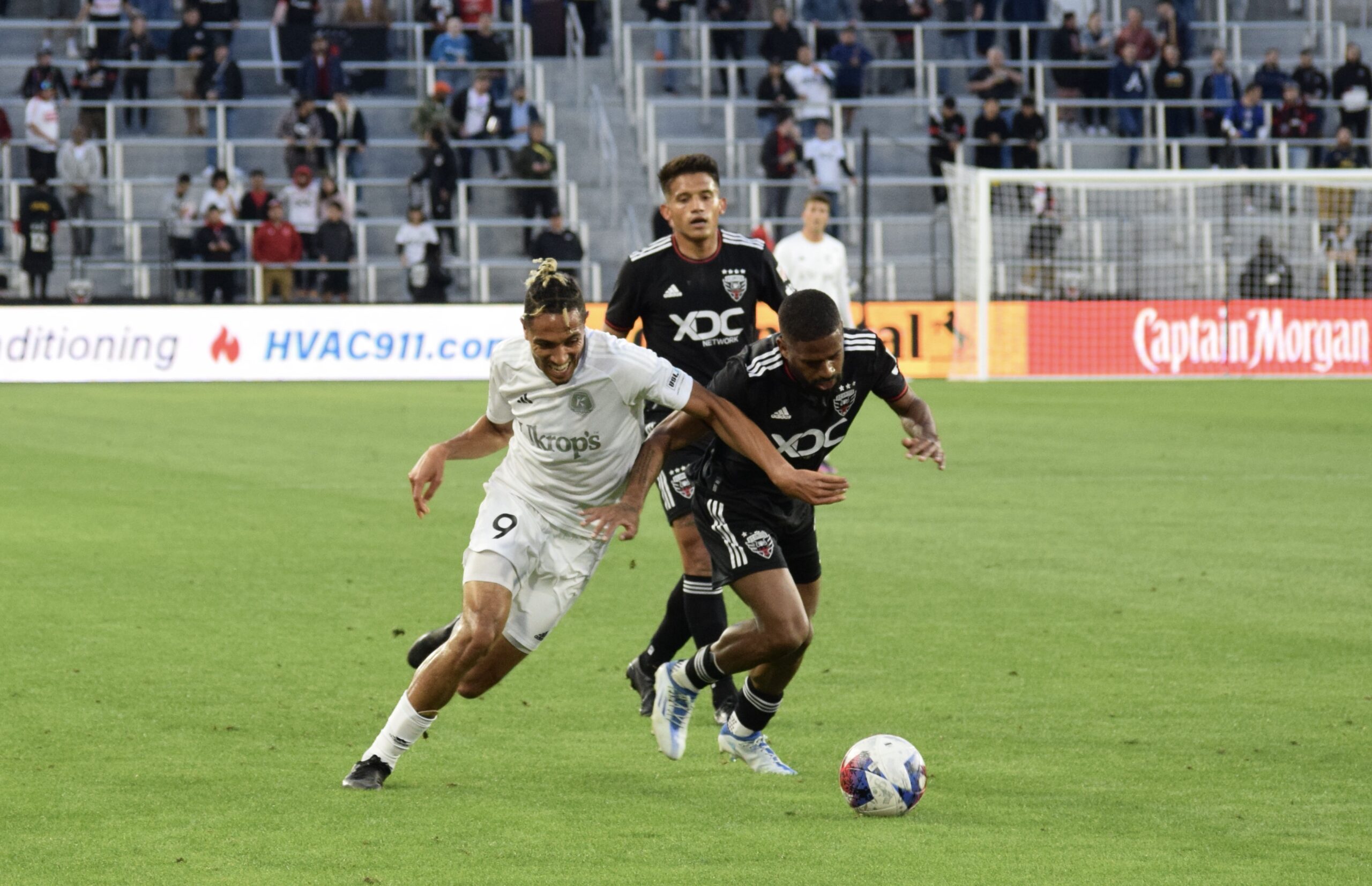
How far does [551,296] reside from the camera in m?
5.72

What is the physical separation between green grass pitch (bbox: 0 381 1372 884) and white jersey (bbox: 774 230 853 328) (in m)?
3.03

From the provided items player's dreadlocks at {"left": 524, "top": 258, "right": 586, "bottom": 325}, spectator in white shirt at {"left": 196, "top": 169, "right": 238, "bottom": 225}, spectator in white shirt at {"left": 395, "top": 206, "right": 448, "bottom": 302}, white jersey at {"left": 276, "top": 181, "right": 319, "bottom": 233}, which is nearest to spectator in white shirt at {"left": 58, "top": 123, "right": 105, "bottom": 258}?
spectator in white shirt at {"left": 196, "top": 169, "right": 238, "bottom": 225}

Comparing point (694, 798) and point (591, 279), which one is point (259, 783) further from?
point (591, 279)

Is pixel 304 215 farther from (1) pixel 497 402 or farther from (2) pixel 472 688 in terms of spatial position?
(2) pixel 472 688

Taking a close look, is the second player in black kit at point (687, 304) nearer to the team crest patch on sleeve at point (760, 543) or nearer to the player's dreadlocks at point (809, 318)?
the team crest patch on sleeve at point (760, 543)

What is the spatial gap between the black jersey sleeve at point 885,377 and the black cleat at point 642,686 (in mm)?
1521

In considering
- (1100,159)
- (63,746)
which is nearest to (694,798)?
(63,746)

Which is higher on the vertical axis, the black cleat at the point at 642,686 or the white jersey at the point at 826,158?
the white jersey at the point at 826,158

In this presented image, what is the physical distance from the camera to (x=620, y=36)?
32094mm

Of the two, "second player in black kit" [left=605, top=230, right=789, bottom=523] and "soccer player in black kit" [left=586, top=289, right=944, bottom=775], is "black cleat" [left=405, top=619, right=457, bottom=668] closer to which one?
"second player in black kit" [left=605, top=230, right=789, bottom=523]

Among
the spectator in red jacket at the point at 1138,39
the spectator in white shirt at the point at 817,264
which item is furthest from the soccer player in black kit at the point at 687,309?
the spectator in red jacket at the point at 1138,39

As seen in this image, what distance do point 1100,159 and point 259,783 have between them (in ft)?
89.2

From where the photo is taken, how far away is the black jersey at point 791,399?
19.9ft

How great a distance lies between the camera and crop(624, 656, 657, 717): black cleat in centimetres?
700
